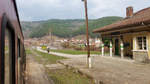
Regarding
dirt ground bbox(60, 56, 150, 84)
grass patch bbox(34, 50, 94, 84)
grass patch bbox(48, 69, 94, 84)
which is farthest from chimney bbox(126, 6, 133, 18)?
grass patch bbox(48, 69, 94, 84)

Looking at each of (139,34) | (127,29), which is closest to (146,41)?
(139,34)

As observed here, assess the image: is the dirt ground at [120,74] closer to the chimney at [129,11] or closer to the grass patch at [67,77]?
the grass patch at [67,77]

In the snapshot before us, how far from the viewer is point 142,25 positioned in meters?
11.2

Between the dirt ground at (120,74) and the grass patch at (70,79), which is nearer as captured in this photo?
the dirt ground at (120,74)

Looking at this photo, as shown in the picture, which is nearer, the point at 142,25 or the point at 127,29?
the point at 142,25

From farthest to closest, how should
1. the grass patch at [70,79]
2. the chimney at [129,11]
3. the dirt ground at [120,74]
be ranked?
the chimney at [129,11] → the grass patch at [70,79] → the dirt ground at [120,74]

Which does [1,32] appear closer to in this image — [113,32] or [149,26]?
[149,26]

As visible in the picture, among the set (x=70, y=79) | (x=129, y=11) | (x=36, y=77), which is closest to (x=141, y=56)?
(x=70, y=79)

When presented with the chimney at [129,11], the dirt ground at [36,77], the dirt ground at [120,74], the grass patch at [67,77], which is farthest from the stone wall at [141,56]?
the dirt ground at [36,77]

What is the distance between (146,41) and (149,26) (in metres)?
1.13

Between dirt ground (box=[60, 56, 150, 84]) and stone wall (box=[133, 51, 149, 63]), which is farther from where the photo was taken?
stone wall (box=[133, 51, 149, 63])

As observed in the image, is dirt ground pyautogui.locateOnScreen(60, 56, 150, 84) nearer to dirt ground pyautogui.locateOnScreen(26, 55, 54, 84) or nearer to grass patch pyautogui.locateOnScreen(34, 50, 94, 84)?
grass patch pyautogui.locateOnScreen(34, 50, 94, 84)

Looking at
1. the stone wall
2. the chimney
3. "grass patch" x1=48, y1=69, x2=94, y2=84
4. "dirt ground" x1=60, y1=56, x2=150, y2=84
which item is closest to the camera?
"dirt ground" x1=60, y1=56, x2=150, y2=84

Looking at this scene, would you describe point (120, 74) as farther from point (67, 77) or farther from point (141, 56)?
point (141, 56)
